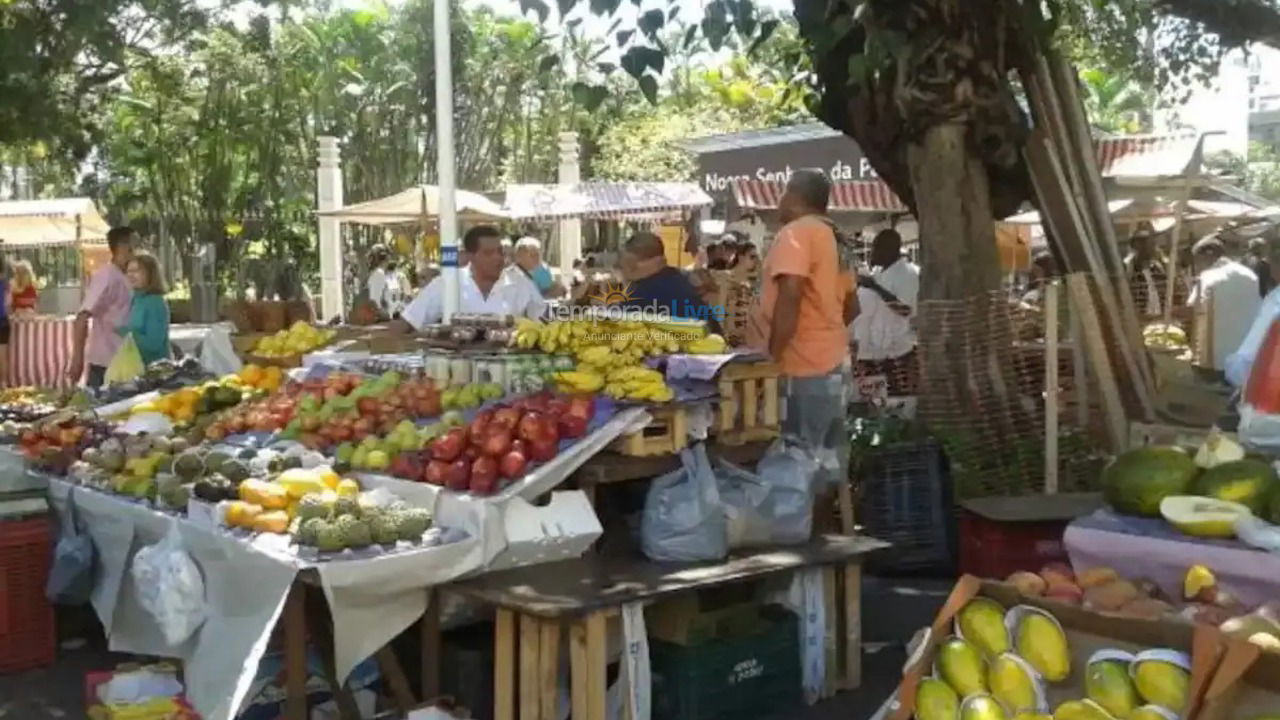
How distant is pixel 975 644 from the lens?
11.2ft

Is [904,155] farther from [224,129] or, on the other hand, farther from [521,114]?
[521,114]

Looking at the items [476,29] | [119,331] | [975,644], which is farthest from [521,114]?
[975,644]

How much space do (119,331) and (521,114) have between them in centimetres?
2590

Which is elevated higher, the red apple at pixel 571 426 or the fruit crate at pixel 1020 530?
the red apple at pixel 571 426

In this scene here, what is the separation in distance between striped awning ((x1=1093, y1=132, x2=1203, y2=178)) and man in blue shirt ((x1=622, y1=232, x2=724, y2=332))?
236 inches

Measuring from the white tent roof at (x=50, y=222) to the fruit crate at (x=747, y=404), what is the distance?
18959mm

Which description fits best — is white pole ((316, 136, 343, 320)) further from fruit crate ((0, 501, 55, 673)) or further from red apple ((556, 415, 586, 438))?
red apple ((556, 415, 586, 438))

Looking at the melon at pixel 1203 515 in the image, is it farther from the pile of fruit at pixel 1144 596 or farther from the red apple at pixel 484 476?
the red apple at pixel 484 476

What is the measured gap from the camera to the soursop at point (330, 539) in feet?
15.2

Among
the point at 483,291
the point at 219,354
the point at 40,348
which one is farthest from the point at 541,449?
the point at 40,348

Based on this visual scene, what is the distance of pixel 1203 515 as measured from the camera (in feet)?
12.6

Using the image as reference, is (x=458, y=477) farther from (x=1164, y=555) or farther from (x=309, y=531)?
(x=1164, y=555)

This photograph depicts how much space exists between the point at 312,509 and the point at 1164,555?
116 inches

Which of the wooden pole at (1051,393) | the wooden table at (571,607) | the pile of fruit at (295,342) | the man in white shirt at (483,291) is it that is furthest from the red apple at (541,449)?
the pile of fruit at (295,342)
